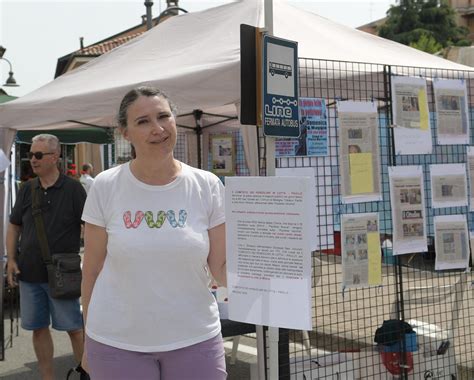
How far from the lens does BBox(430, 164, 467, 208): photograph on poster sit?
3828 millimetres

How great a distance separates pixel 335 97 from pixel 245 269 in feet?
6.33

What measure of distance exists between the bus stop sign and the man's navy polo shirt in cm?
244

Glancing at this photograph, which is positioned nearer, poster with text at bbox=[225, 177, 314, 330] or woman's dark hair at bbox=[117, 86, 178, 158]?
poster with text at bbox=[225, 177, 314, 330]

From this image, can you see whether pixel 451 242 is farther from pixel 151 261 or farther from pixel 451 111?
pixel 151 261

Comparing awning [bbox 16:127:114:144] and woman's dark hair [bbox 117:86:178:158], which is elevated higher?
awning [bbox 16:127:114:144]

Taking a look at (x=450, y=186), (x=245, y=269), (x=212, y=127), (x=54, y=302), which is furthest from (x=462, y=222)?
(x=212, y=127)

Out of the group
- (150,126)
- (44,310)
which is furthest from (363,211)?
(44,310)

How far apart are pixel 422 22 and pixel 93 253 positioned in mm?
51888

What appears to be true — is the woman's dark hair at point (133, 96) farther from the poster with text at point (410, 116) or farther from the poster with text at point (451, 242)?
the poster with text at point (451, 242)

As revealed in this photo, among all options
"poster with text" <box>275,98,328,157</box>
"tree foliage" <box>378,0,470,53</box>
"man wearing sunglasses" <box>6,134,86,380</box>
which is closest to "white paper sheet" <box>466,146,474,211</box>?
"poster with text" <box>275,98,328,157</box>

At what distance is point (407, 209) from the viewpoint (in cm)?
372

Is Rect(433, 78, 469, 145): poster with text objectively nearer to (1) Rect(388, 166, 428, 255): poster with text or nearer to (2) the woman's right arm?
(1) Rect(388, 166, 428, 255): poster with text

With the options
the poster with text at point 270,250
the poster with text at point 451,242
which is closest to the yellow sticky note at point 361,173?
the poster with text at point 451,242

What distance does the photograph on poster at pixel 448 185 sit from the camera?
3.83m
